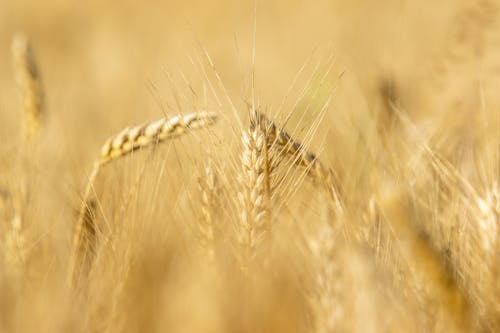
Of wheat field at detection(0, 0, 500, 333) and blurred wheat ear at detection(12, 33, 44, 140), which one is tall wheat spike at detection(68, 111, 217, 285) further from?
blurred wheat ear at detection(12, 33, 44, 140)

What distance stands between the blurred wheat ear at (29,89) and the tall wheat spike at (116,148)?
550mm

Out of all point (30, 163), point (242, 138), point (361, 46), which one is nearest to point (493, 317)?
point (242, 138)

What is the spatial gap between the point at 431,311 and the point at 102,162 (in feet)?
1.94

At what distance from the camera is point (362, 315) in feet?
2.42

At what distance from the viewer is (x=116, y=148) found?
1.17 m

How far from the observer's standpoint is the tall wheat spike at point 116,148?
1.08m

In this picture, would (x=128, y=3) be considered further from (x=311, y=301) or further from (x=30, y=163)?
(x=311, y=301)

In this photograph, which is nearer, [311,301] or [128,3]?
[311,301]

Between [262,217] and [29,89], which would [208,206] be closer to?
[262,217]

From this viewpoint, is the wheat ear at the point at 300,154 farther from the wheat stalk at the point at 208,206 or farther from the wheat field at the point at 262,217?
the wheat stalk at the point at 208,206

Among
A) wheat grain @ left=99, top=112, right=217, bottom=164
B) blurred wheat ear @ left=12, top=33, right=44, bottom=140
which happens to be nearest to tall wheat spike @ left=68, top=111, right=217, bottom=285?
wheat grain @ left=99, top=112, right=217, bottom=164

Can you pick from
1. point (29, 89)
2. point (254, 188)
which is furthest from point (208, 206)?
point (29, 89)

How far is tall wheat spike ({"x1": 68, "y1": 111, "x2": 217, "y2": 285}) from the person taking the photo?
1.08 m

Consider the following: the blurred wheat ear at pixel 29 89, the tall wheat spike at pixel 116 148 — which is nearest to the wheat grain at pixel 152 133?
the tall wheat spike at pixel 116 148
